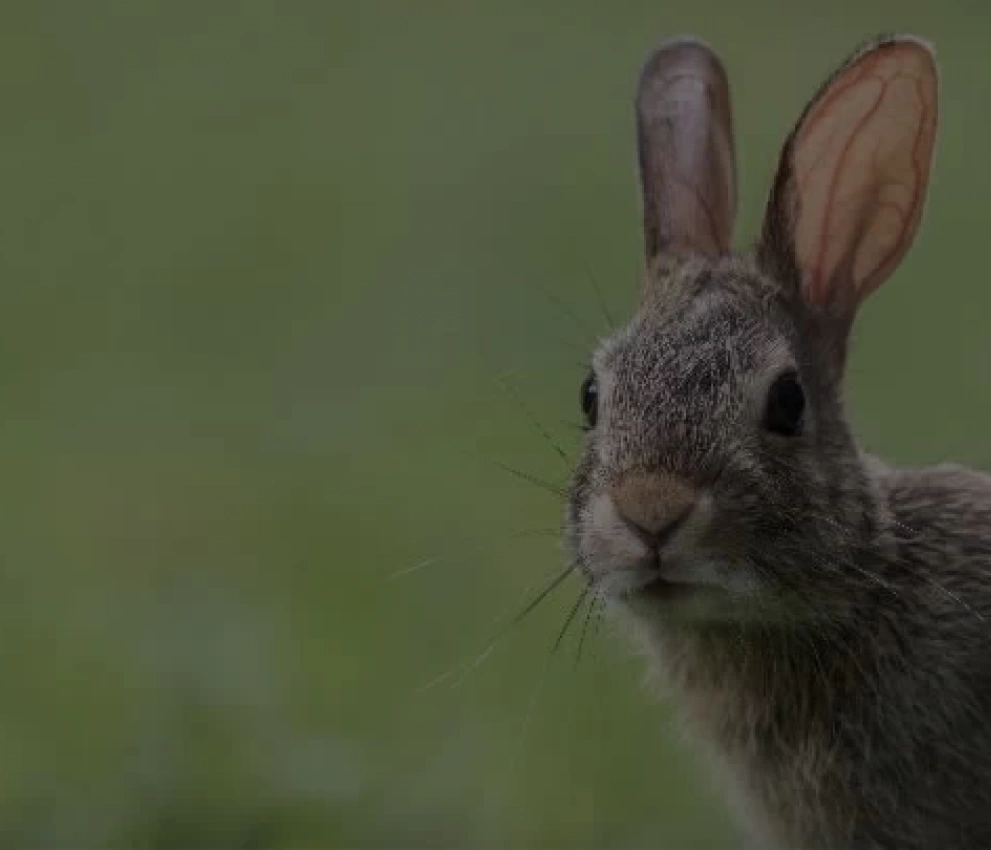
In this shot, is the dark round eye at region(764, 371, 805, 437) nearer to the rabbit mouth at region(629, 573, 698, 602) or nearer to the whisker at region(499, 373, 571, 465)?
the rabbit mouth at region(629, 573, 698, 602)

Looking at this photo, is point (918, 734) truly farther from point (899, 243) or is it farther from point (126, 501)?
point (126, 501)

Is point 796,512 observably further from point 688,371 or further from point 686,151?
point 686,151

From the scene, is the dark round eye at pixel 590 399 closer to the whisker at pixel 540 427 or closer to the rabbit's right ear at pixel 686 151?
the whisker at pixel 540 427

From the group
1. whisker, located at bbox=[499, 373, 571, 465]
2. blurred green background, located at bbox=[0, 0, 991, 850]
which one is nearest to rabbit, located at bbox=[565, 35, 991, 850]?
whisker, located at bbox=[499, 373, 571, 465]

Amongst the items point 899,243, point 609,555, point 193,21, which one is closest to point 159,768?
point 609,555

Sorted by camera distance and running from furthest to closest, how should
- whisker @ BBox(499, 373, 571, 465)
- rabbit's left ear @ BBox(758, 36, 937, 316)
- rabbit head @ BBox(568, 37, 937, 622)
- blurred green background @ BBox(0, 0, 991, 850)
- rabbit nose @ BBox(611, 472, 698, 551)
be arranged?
blurred green background @ BBox(0, 0, 991, 850) < whisker @ BBox(499, 373, 571, 465) < rabbit's left ear @ BBox(758, 36, 937, 316) < rabbit head @ BBox(568, 37, 937, 622) < rabbit nose @ BBox(611, 472, 698, 551)

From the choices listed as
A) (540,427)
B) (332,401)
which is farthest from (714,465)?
(332,401)

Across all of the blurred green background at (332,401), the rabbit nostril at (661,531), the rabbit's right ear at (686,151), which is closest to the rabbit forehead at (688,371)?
the rabbit nostril at (661,531)
